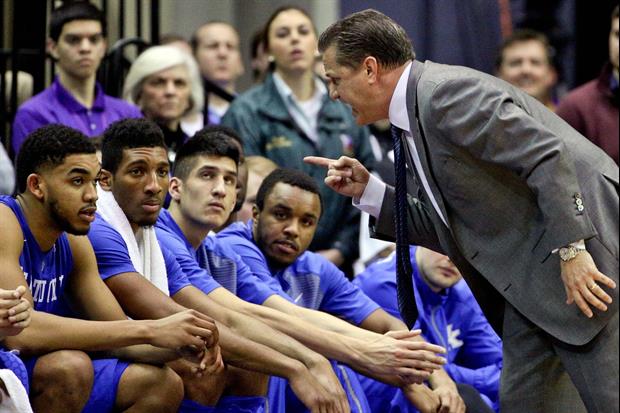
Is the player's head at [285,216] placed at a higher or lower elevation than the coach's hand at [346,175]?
lower

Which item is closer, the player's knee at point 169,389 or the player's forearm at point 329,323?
the player's knee at point 169,389

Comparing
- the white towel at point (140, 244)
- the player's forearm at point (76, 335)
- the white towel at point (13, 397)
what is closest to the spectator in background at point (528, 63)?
the white towel at point (140, 244)

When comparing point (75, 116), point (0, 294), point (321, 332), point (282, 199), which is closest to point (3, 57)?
point (75, 116)

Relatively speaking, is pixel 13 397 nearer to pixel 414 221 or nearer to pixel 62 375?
pixel 62 375

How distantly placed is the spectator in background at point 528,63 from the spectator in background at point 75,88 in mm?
2458

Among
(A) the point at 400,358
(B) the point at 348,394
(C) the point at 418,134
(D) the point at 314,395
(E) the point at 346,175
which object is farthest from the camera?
(B) the point at 348,394

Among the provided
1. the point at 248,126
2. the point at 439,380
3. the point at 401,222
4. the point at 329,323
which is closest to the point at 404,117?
the point at 401,222

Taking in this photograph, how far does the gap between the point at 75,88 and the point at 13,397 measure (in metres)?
2.73

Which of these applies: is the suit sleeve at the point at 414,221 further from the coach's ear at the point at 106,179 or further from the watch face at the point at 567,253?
the coach's ear at the point at 106,179

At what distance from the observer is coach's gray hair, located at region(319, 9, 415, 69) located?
13.4 ft

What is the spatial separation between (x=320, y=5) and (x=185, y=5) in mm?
984

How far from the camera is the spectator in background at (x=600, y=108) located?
6.93 metres

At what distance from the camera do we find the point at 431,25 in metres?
8.27

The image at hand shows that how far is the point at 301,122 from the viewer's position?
22.4 feet
